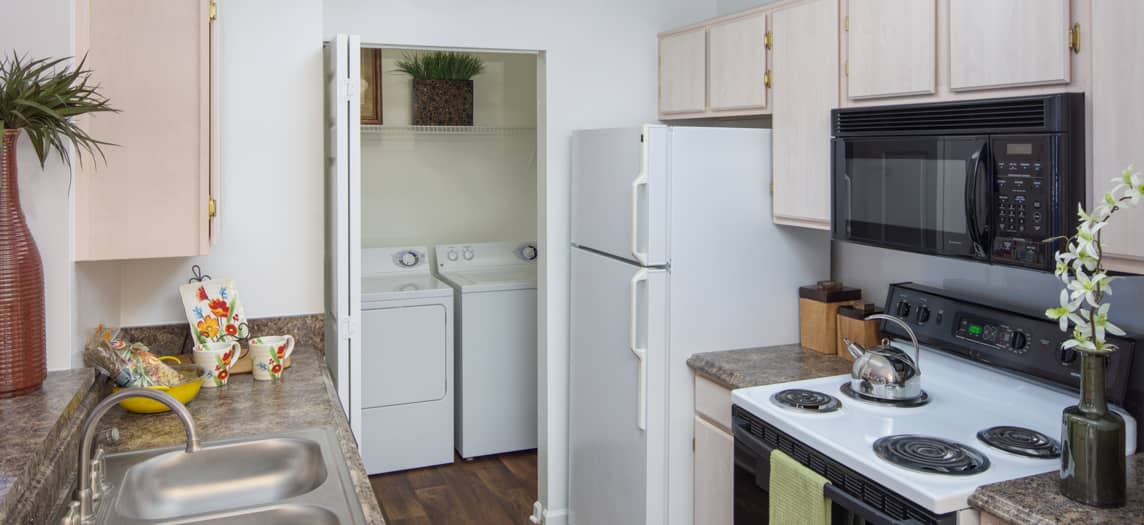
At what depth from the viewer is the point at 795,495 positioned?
6.87 ft

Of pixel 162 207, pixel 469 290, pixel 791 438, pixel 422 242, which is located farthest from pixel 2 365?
pixel 422 242

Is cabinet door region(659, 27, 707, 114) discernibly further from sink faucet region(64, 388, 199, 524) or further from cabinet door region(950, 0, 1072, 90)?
sink faucet region(64, 388, 199, 524)

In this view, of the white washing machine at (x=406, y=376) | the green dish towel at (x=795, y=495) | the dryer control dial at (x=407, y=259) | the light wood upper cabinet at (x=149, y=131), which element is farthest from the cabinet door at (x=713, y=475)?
the dryer control dial at (x=407, y=259)

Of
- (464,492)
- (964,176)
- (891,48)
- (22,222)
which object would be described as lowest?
(464,492)

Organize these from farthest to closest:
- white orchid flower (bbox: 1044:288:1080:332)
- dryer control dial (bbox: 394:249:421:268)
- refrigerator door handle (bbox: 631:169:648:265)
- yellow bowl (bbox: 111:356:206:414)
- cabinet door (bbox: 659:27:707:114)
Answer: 1. dryer control dial (bbox: 394:249:421:268)
2. cabinet door (bbox: 659:27:707:114)
3. refrigerator door handle (bbox: 631:169:648:265)
4. yellow bowl (bbox: 111:356:206:414)
5. white orchid flower (bbox: 1044:288:1080:332)

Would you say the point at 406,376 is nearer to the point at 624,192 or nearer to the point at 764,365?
the point at 624,192

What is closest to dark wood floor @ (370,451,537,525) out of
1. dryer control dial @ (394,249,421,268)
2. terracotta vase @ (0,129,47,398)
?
dryer control dial @ (394,249,421,268)

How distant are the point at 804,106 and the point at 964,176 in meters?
0.66

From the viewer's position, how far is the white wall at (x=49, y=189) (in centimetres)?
181

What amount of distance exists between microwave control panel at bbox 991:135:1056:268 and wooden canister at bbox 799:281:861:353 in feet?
2.72

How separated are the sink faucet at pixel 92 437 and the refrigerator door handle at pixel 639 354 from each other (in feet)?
4.95

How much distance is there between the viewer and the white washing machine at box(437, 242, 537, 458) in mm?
4223

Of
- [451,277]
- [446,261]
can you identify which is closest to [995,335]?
[451,277]

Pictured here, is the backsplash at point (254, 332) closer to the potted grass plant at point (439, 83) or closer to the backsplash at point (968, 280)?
the backsplash at point (968, 280)
